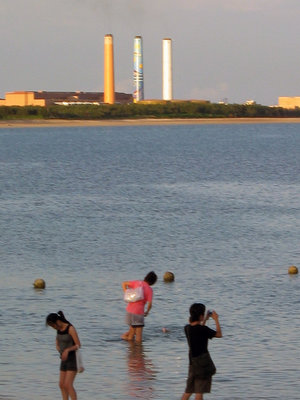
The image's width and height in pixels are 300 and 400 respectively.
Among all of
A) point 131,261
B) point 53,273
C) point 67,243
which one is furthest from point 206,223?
point 53,273

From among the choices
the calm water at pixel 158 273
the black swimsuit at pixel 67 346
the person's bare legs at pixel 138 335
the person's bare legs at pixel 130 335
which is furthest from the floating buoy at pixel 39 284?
the black swimsuit at pixel 67 346

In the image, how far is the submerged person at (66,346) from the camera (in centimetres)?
1545

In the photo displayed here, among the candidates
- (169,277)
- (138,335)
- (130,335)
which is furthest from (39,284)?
(138,335)

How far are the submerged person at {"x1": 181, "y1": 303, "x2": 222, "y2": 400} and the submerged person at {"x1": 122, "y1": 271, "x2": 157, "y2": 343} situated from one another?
13.9 ft

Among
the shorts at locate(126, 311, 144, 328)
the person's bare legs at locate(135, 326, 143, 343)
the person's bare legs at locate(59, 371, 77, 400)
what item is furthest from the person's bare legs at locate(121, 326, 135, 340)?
the person's bare legs at locate(59, 371, 77, 400)

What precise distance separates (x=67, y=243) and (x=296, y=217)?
596 inches

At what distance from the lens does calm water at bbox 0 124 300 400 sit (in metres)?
20.6

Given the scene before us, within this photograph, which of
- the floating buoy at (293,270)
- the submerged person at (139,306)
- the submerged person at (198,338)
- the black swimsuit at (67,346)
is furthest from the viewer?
the floating buoy at (293,270)

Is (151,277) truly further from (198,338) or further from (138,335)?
(198,338)

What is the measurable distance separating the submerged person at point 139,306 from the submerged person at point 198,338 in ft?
13.9

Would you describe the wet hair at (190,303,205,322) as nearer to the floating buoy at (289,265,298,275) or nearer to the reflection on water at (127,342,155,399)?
the reflection on water at (127,342,155,399)

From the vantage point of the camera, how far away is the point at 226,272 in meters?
35.8

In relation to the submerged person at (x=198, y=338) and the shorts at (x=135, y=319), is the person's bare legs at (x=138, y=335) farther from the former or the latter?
the submerged person at (x=198, y=338)

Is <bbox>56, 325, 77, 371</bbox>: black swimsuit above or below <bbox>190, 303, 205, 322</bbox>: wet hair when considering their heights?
below
